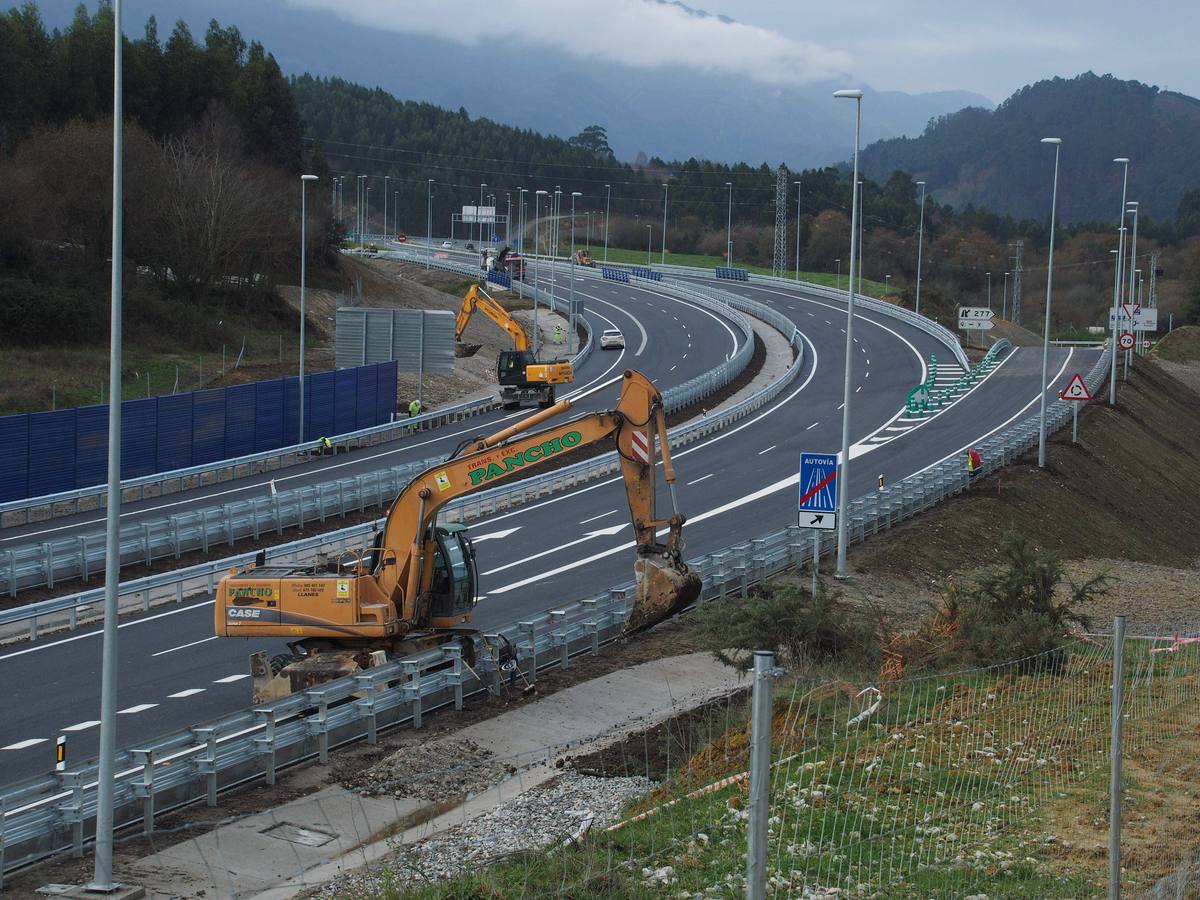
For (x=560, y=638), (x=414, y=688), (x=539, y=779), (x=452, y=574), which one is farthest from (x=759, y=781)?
(x=560, y=638)

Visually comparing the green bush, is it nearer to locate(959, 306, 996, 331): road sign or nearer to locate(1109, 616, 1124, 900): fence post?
locate(1109, 616, 1124, 900): fence post

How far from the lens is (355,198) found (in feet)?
611

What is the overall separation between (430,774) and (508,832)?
3.61 metres

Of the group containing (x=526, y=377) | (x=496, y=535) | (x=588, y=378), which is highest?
(x=526, y=377)

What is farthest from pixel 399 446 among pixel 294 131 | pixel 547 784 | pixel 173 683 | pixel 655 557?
pixel 294 131

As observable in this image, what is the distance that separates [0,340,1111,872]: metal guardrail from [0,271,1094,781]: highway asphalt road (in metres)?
2.91

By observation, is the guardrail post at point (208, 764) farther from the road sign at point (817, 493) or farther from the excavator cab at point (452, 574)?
the road sign at point (817, 493)

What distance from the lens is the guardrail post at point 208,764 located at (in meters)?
16.3

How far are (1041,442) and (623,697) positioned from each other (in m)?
27.2

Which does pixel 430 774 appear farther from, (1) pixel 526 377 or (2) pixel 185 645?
(1) pixel 526 377

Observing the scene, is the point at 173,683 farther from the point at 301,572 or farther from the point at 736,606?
the point at 736,606

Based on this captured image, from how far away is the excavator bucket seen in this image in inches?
782

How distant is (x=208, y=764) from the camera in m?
16.3

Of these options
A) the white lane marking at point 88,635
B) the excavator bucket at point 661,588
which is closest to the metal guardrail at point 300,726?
the excavator bucket at point 661,588
